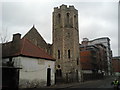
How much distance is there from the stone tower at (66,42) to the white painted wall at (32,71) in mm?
9563

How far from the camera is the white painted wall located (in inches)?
875

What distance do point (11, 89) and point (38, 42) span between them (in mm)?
18080

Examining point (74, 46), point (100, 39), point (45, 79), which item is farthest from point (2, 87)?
point (100, 39)

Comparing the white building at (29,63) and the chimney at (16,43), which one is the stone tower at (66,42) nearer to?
the white building at (29,63)

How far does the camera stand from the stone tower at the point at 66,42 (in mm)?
36781

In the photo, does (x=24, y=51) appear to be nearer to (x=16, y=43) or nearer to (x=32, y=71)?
(x=16, y=43)

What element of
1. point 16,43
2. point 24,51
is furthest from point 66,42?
point 24,51

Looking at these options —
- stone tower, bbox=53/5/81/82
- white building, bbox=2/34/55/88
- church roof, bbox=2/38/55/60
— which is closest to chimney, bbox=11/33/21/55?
white building, bbox=2/34/55/88

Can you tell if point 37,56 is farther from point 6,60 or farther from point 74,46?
point 74,46

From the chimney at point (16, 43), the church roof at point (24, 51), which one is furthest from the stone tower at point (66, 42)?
the chimney at point (16, 43)

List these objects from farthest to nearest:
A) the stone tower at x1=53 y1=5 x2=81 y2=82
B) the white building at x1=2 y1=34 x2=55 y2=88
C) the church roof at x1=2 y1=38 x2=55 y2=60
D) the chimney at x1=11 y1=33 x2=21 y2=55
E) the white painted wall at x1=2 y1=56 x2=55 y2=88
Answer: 1. the stone tower at x1=53 y1=5 x2=81 y2=82
2. the chimney at x1=11 y1=33 x2=21 y2=55
3. the church roof at x1=2 y1=38 x2=55 y2=60
4. the white building at x1=2 y1=34 x2=55 y2=88
5. the white painted wall at x1=2 y1=56 x2=55 y2=88

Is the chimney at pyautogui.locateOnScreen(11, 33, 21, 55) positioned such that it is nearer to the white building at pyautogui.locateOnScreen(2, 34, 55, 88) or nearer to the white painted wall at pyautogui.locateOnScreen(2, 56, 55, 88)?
the white building at pyautogui.locateOnScreen(2, 34, 55, 88)

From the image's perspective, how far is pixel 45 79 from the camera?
26344mm

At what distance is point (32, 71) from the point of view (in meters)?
24.0
